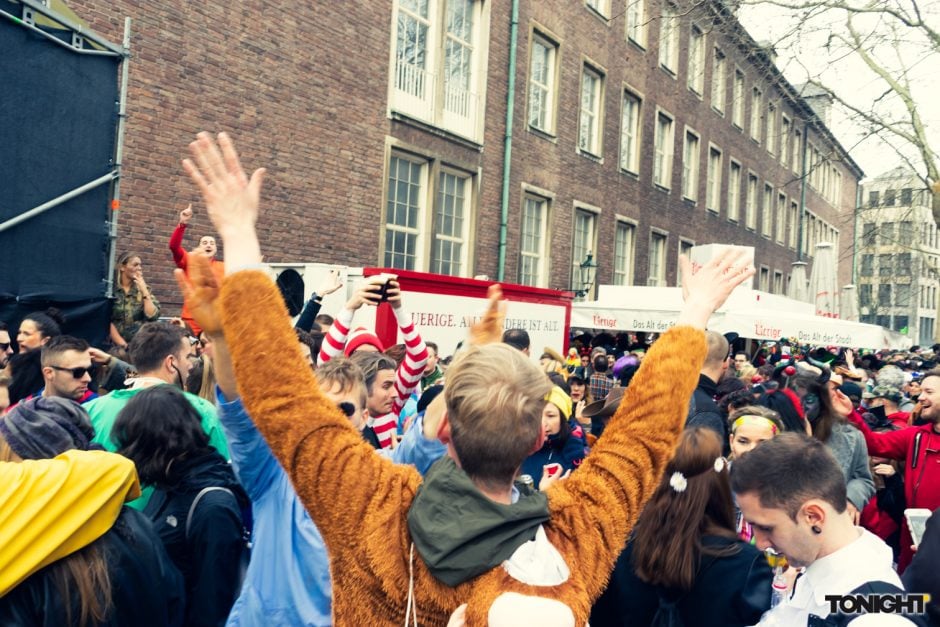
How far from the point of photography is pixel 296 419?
1669 mm

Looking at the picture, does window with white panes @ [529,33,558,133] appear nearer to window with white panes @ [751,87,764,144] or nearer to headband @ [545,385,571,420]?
headband @ [545,385,571,420]

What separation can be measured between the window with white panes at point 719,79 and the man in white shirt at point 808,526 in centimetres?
2793

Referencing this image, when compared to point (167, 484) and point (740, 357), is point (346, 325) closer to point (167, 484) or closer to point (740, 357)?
point (167, 484)

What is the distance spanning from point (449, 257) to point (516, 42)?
4792mm

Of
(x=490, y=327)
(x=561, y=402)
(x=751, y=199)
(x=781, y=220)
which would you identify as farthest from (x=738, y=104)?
(x=490, y=327)

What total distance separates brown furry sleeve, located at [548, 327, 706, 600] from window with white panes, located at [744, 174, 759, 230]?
105 ft

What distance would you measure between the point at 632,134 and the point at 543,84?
5215 mm

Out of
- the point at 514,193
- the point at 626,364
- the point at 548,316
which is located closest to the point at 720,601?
the point at 626,364

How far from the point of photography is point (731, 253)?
2059 millimetres

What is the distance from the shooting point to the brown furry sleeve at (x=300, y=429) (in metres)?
A: 1.66

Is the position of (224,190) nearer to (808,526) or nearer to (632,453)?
(632,453)

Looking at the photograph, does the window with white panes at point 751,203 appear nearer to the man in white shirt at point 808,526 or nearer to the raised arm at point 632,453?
the man in white shirt at point 808,526

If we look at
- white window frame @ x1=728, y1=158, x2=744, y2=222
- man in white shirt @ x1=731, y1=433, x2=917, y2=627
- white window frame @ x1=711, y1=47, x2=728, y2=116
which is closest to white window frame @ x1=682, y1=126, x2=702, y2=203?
white window frame @ x1=711, y1=47, x2=728, y2=116

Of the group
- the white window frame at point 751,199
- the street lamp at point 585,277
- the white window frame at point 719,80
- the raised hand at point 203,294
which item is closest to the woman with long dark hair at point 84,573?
the raised hand at point 203,294
